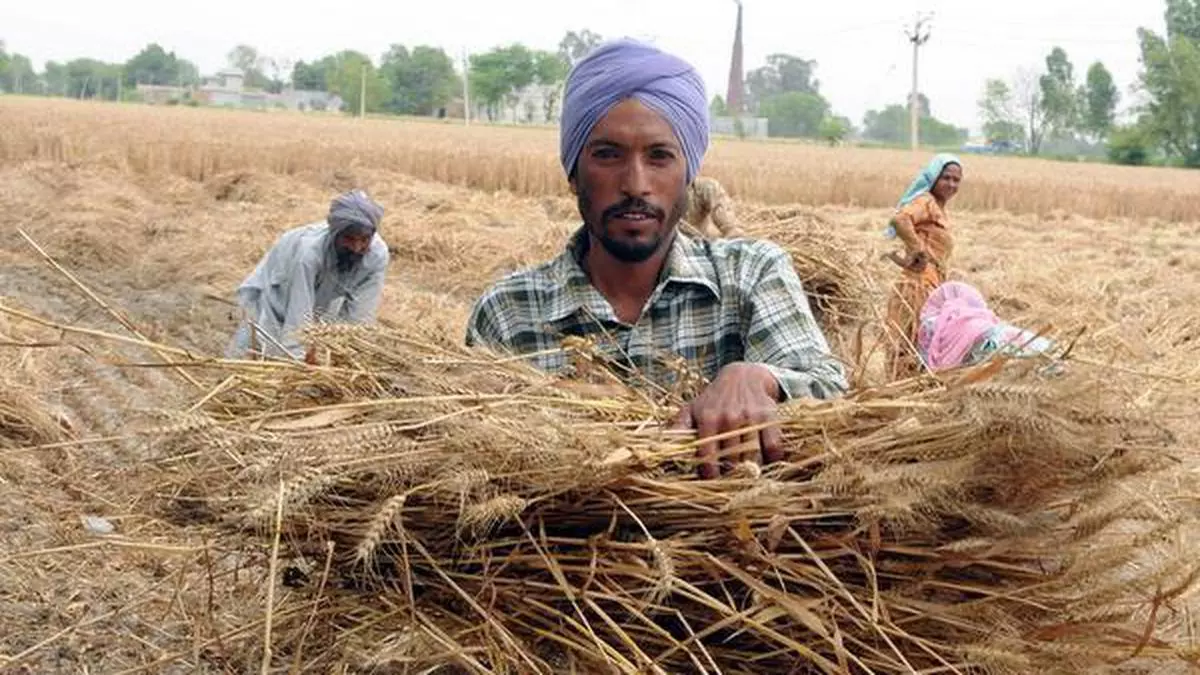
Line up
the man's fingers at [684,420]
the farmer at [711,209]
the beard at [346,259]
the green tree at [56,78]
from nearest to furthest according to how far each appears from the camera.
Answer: the man's fingers at [684,420], the farmer at [711,209], the beard at [346,259], the green tree at [56,78]

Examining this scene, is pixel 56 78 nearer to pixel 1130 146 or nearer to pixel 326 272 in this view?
pixel 1130 146

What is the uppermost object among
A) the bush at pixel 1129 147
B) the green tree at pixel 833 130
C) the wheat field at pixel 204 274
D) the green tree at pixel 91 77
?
the green tree at pixel 91 77

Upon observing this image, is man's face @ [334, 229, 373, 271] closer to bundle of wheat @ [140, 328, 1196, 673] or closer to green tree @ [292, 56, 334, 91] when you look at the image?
bundle of wheat @ [140, 328, 1196, 673]

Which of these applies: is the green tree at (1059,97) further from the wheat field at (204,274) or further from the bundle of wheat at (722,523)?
the bundle of wheat at (722,523)

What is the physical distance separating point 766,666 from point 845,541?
A: 7.6 inches

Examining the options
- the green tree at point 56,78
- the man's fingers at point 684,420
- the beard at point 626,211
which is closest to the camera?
the man's fingers at point 684,420

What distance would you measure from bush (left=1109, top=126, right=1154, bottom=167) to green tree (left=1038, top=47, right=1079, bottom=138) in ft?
77.0

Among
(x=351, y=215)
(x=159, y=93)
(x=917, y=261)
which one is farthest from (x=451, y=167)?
(x=159, y=93)

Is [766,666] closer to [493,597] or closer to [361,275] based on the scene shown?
[493,597]

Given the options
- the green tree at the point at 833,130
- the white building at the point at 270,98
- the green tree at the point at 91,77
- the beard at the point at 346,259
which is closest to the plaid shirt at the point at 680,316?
the beard at the point at 346,259

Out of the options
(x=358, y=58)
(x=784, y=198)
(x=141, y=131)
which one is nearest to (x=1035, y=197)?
(x=784, y=198)

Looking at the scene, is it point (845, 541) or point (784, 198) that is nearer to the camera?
point (845, 541)

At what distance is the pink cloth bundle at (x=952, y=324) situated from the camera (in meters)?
3.06

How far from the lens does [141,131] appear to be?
26.2m
